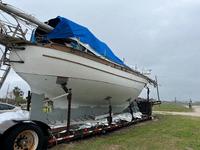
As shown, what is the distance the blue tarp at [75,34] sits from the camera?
860 centimetres

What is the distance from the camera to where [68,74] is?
27.1 feet

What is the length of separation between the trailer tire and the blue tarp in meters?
3.39

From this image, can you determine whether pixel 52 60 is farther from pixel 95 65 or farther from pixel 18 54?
pixel 95 65

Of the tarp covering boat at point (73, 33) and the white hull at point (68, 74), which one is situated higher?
the tarp covering boat at point (73, 33)

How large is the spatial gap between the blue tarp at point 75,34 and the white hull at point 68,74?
0.69 m

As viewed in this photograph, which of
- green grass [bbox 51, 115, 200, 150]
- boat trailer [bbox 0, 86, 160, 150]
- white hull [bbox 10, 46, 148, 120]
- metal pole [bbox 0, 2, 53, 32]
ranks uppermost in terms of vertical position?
metal pole [bbox 0, 2, 53, 32]

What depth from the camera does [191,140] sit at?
792cm

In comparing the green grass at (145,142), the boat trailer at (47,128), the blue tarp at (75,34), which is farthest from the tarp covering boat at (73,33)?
the green grass at (145,142)

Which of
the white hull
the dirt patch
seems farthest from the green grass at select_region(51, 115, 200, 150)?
the white hull

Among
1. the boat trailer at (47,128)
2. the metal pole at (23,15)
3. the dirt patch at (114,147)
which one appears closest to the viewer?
the boat trailer at (47,128)

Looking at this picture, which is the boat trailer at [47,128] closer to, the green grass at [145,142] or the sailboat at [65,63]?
the green grass at [145,142]

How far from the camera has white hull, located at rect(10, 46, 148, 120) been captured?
7.84m

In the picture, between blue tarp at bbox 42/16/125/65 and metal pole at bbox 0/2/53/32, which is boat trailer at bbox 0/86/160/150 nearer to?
blue tarp at bbox 42/16/125/65

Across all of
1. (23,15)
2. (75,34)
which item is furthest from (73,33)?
(23,15)
